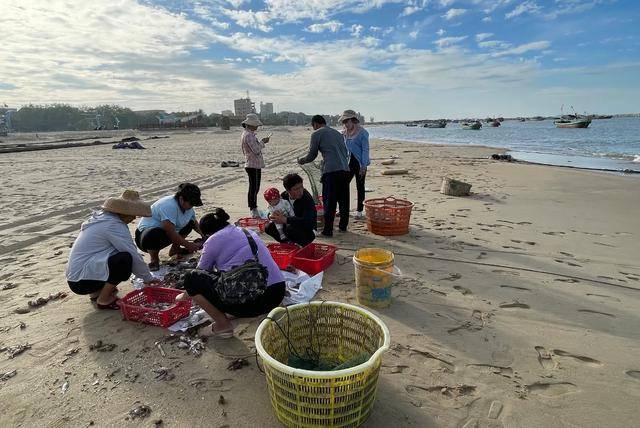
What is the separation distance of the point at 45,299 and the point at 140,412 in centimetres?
230

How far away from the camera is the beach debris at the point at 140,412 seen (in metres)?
2.34

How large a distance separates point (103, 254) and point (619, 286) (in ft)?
18.0

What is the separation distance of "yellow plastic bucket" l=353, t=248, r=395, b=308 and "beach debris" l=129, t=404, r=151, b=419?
2.10 m

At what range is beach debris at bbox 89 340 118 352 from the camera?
119 inches

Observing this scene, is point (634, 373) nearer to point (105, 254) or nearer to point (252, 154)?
point (105, 254)

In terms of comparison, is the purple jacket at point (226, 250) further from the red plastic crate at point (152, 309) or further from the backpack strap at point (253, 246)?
the red plastic crate at point (152, 309)

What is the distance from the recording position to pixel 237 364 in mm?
2812

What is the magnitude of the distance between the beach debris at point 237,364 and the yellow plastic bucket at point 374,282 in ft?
4.49

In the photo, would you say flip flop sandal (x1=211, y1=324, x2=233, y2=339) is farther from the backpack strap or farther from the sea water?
the sea water

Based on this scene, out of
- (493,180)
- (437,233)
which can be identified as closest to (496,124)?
(493,180)

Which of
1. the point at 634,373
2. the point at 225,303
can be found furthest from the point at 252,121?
the point at 634,373

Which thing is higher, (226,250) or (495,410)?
(226,250)

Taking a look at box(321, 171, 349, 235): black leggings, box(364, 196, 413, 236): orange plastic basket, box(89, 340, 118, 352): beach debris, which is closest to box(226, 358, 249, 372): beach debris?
box(89, 340, 118, 352): beach debris

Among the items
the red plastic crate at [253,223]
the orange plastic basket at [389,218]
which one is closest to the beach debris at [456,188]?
the orange plastic basket at [389,218]
